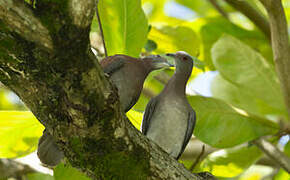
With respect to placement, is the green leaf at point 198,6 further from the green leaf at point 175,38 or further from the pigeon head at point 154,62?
the pigeon head at point 154,62

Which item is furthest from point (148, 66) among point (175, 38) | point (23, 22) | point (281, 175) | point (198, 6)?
point (281, 175)

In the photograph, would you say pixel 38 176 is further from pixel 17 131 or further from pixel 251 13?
pixel 251 13

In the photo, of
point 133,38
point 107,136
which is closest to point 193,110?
point 133,38

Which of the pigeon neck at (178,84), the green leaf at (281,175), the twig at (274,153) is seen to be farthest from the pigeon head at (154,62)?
the green leaf at (281,175)

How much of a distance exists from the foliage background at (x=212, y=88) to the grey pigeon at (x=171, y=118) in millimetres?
98

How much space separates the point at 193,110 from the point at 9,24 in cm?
169

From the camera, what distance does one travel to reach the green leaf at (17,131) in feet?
8.87

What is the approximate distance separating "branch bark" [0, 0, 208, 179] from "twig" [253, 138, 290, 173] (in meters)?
1.60

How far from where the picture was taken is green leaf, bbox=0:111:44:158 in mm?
2703

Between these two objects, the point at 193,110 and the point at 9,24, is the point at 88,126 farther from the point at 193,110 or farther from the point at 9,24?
the point at 193,110

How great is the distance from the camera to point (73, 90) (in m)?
1.58

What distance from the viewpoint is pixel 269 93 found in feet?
11.8

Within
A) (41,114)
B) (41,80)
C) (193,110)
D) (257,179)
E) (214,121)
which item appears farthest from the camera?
(257,179)

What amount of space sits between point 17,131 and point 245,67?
6.21 ft
